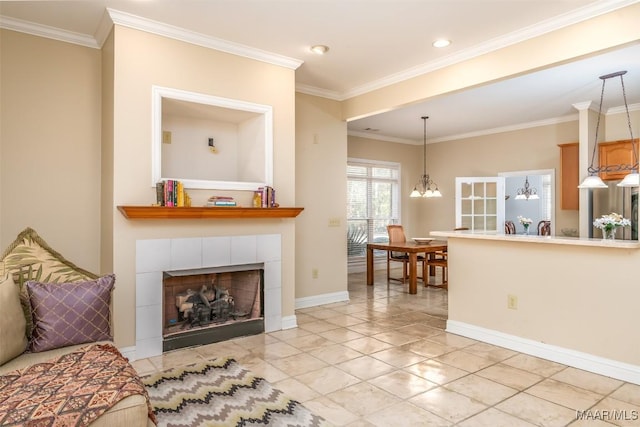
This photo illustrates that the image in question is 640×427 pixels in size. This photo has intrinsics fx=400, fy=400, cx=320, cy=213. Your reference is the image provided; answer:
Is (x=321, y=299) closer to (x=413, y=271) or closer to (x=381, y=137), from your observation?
(x=413, y=271)

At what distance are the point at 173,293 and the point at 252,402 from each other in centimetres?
146

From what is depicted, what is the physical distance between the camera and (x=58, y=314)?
228 centimetres

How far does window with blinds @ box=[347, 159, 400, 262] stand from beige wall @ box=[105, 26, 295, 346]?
3.96 m

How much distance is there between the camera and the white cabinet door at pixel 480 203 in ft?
23.3

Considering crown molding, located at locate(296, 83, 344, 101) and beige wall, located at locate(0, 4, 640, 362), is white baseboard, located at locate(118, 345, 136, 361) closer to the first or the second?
beige wall, located at locate(0, 4, 640, 362)

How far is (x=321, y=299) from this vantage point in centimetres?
525

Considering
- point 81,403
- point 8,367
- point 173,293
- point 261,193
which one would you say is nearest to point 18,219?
point 173,293

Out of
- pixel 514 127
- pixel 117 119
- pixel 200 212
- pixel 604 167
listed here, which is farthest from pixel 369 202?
pixel 117 119

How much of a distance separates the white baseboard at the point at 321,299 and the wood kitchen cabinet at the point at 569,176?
3.76m

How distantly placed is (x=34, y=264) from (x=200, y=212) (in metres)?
1.28

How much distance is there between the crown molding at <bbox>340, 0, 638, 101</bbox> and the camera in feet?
9.73

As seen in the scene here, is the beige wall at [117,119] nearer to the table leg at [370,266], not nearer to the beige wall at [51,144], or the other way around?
the beige wall at [51,144]

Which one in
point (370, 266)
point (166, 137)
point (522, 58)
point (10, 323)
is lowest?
point (370, 266)

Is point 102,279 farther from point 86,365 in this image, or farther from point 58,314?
point 86,365
